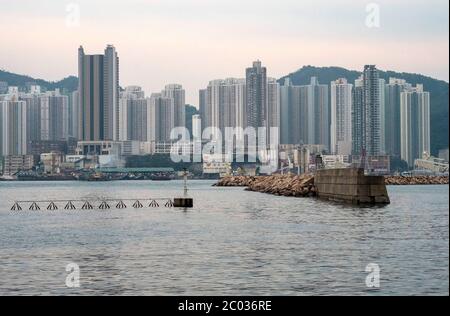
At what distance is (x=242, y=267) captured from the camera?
37344 millimetres

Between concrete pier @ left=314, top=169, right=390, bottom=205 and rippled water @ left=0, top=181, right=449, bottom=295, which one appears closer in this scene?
rippled water @ left=0, top=181, right=449, bottom=295

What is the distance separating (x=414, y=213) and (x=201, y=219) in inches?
761

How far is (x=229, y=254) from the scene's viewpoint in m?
42.7

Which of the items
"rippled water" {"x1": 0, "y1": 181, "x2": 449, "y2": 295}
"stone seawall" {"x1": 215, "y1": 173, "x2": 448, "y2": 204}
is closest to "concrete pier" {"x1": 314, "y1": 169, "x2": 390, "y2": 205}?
"stone seawall" {"x1": 215, "y1": 173, "x2": 448, "y2": 204}

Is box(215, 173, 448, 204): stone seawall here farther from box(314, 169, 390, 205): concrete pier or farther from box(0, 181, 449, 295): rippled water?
box(0, 181, 449, 295): rippled water

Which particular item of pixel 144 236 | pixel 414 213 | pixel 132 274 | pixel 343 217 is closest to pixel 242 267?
pixel 132 274

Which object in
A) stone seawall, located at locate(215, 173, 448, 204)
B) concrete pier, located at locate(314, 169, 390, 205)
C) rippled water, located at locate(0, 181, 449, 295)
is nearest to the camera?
rippled water, located at locate(0, 181, 449, 295)

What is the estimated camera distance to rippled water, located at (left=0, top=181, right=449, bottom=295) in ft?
105

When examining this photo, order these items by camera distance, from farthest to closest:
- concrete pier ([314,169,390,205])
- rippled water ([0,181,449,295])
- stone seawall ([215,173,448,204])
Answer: stone seawall ([215,173,448,204])
concrete pier ([314,169,390,205])
rippled water ([0,181,449,295])

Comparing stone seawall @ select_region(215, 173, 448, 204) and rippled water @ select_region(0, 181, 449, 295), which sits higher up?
stone seawall @ select_region(215, 173, 448, 204)

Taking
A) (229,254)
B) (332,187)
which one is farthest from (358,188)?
(229,254)

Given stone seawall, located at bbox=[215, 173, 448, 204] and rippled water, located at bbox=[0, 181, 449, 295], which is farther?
stone seawall, located at bbox=[215, 173, 448, 204]

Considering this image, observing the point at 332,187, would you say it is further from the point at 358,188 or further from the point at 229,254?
the point at 229,254

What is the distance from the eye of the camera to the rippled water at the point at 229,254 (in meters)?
32.0
